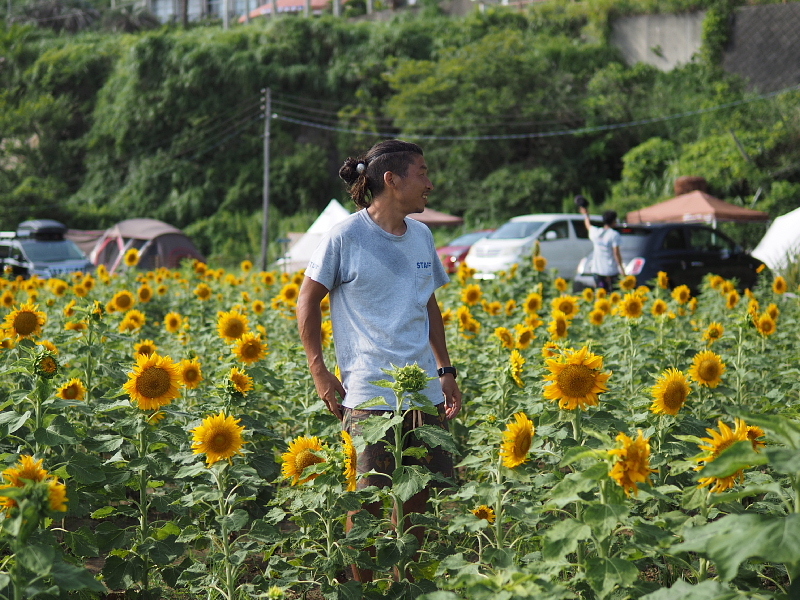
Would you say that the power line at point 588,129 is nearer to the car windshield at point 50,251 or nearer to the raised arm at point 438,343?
the car windshield at point 50,251

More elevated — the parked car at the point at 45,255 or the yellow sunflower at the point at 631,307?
the yellow sunflower at the point at 631,307

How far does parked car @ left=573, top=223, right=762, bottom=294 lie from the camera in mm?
12641

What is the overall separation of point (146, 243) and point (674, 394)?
894 inches

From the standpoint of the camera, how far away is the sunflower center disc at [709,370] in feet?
Result: 13.0

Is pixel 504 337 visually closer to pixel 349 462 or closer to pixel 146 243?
pixel 349 462

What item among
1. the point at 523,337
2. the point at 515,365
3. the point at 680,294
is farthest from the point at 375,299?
the point at 680,294

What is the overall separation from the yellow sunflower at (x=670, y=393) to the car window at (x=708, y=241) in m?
10.5

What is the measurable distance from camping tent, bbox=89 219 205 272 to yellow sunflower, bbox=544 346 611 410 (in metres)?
22.1

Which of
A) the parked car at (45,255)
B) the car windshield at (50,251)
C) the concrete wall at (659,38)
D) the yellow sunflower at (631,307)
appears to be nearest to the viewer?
the yellow sunflower at (631,307)

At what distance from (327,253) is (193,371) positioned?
894 millimetres

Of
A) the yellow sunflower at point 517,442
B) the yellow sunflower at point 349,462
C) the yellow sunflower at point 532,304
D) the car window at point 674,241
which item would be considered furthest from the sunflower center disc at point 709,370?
the car window at point 674,241

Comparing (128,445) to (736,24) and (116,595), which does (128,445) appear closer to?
(116,595)

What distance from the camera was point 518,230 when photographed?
661 inches

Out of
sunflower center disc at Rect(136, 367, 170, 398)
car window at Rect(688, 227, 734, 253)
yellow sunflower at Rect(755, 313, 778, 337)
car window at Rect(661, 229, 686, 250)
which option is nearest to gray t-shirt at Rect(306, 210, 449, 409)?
sunflower center disc at Rect(136, 367, 170, 398)
